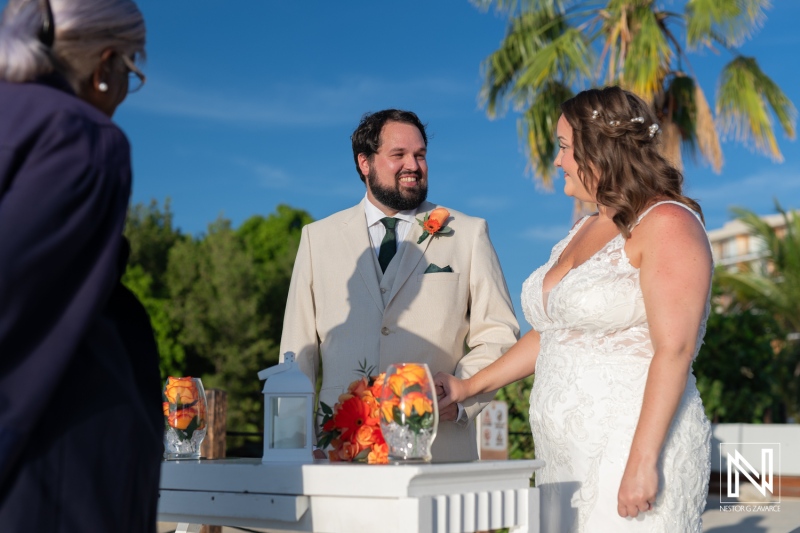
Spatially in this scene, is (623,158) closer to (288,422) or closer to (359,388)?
(359,388)

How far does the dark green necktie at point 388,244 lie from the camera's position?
13.3 feet

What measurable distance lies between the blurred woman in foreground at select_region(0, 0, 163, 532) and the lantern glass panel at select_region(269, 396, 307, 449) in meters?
0.80

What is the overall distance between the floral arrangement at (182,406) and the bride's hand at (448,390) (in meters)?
0.85

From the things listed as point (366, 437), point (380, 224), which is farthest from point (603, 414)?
point (380, 224)

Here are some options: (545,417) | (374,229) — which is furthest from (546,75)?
(545,417)

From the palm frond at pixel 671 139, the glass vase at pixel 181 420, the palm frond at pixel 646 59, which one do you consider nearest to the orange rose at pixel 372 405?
the glass vase at pixel 181 420

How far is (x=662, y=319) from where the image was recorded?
278cm

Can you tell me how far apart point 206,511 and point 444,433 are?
1.32 m

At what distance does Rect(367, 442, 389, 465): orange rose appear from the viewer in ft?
8.22

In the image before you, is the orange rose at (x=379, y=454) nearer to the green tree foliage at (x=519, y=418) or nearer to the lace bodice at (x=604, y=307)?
the lace bodice at (x=604, y=307)

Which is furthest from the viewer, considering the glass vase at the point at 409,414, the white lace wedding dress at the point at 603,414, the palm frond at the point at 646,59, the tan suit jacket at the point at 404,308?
the palm frond at the point at 646,59

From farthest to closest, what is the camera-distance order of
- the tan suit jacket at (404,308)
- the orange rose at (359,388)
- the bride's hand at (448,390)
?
the tan suit jacket at (404,308) < the bride's hand at (448,390) < the orange rose at (359,388)

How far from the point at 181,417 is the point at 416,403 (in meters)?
A: 0.91

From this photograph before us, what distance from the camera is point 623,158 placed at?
10.1 ft
